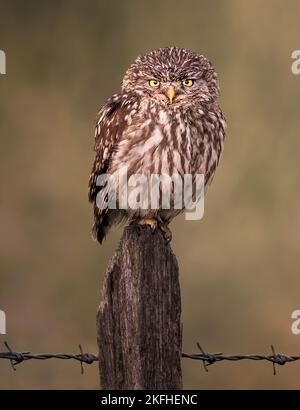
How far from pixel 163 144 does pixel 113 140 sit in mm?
262

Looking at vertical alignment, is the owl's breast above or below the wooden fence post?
above

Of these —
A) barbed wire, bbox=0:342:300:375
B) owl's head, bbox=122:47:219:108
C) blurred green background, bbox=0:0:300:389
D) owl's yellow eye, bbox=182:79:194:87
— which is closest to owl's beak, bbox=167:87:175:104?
owl's head, bbox=122:47:219:108

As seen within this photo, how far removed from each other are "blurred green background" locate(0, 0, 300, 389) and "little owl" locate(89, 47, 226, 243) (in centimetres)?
214

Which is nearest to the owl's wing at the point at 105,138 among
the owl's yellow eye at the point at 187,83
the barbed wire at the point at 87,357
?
the owl's yellow eye at the point at 187,83

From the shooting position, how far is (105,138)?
575cm

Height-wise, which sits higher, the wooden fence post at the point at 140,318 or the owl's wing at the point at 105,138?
the owl's wing at the point at 105,138

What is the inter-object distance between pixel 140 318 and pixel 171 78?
69.1 inches

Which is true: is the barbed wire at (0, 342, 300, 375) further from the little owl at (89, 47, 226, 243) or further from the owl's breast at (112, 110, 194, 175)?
Answer: the owl's breast at (112, 110, 194, 175)

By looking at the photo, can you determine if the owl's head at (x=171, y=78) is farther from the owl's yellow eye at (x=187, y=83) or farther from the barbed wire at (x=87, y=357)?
the barbed wire at (x=87, y=357)

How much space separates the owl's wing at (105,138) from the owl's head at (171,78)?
0.13 meters

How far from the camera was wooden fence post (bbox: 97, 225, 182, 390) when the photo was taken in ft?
13.9

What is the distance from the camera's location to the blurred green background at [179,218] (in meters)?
7.88

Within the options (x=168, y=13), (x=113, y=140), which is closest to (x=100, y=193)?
(x=113, y=140)

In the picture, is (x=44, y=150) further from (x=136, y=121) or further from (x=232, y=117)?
(x=136, y=121)
